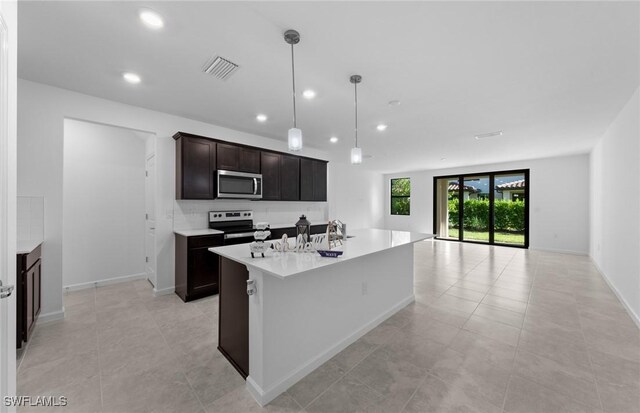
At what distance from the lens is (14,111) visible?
1307mm

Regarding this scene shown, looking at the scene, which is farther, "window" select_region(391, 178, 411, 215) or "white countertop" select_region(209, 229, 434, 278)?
Answer: "window" select_region(391, 178, 411, 215)

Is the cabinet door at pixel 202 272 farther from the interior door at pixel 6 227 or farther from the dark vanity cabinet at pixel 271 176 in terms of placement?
the interior door at pixel 6 227

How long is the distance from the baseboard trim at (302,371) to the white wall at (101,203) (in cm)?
368

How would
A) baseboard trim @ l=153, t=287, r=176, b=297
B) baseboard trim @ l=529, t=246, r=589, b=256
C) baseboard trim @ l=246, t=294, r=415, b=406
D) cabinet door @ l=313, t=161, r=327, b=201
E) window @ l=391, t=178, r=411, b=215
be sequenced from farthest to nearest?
window @ l=391, t=178, r=411, b=215
baseboard trim @ l=529, t=246, r=589, b=256
cabinet door @ l=313, t=161, r=327, b=201
baseboard trim @ l=153, t=287, r=176, b=297
baseboard trim @ l=246, t=294, r=415, b=406

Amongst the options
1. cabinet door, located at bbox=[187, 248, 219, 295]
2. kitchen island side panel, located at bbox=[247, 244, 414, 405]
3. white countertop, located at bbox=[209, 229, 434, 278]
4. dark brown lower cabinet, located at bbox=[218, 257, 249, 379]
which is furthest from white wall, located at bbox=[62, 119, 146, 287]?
kitchen island side panel, located at bbox=[247, 244, 414, 405]

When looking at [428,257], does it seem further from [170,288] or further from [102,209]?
[102,209]

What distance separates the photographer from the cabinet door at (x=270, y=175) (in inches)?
176

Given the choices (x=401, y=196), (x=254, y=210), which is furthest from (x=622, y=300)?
(x=401, y=196)

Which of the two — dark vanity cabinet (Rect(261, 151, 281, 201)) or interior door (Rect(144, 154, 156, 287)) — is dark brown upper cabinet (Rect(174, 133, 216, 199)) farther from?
dark vanity cabinet (Rect(261, 151, 281, 201))

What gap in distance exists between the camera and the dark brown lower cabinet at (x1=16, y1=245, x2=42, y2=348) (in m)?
2.16

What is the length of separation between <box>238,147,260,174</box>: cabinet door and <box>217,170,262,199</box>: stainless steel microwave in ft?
0.38

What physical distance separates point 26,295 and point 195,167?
2.12m

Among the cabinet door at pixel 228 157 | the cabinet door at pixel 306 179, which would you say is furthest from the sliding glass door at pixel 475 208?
the cabinet door at pixel 228 157

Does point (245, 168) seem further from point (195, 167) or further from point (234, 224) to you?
point (234, 224)
